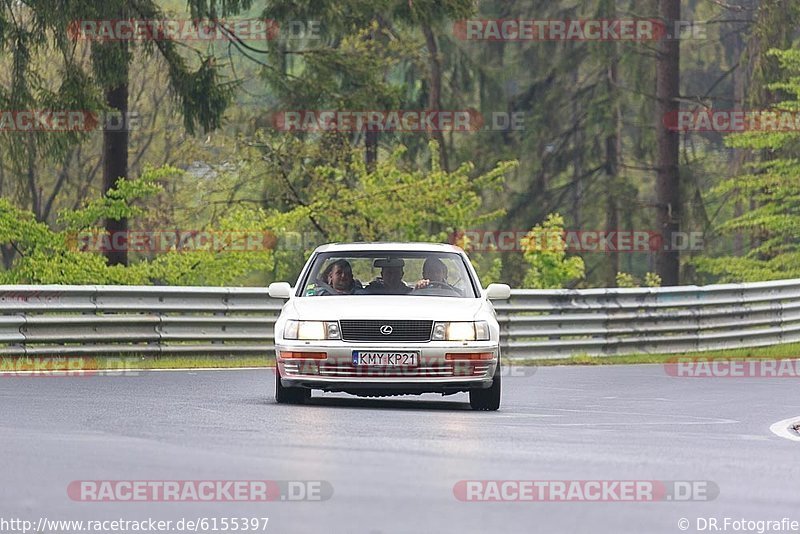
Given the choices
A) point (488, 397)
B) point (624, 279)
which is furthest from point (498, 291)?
point (624, 279)

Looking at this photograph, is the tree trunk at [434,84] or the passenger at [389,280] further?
the tree trunk at [434,84]

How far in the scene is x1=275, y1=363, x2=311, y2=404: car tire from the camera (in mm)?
15855

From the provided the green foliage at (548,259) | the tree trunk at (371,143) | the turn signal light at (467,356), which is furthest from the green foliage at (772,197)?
the turn signal light at (467,356)

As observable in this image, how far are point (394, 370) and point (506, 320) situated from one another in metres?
10.2

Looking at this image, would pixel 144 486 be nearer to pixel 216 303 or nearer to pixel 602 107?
pixel 216 303

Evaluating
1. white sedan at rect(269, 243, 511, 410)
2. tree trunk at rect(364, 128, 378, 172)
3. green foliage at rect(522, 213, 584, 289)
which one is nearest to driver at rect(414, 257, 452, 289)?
white sedan at rect(269, 243, 511, 410)

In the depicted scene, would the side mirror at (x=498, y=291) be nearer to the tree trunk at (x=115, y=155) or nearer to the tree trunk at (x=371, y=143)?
the tree trunk at (x=115, y=155)

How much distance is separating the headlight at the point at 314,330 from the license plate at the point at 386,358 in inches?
10.9

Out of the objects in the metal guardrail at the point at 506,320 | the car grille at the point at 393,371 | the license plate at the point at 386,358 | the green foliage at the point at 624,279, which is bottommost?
the green foliage at the point at 624,279

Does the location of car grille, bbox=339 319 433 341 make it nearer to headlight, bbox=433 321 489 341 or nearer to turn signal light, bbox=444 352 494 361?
headlight, bbox=433 321 489 341

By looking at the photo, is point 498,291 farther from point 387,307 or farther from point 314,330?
point 314,330

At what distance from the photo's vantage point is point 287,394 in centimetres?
1595

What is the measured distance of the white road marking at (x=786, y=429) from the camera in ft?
46.3

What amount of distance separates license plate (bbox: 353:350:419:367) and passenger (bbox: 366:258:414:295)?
112 cm
